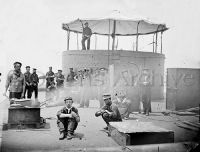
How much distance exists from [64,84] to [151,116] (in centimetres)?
242

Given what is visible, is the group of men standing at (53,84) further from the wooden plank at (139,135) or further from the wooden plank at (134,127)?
the wooden plank at (139,135)

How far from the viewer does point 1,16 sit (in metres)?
4.29

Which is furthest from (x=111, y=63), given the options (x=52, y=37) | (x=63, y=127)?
(x=63, y=127)

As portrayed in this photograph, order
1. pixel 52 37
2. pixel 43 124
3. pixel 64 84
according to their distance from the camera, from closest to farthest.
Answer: pixel 43 124
pixel 52 37
pixel 64 84

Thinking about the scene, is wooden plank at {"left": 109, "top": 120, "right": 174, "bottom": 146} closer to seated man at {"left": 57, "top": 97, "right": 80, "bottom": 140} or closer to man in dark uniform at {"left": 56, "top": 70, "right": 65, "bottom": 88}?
seated man at {"left": 57, "top": 97, "right": 80, "bottom": 140}

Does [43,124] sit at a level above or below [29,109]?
below

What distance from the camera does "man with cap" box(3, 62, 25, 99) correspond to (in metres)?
5.05

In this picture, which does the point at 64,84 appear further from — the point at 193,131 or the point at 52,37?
the point at 193,131

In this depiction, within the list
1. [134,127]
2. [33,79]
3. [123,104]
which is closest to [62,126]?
[134,127]

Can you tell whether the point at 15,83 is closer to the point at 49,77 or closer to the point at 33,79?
the point at 33,79

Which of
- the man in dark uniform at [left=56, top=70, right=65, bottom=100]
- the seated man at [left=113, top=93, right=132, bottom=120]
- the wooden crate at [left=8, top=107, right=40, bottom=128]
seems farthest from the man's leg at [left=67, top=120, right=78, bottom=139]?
the man in dark uniform at [left=56, top=70, right=65, bottom=100]

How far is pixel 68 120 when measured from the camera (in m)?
4.29

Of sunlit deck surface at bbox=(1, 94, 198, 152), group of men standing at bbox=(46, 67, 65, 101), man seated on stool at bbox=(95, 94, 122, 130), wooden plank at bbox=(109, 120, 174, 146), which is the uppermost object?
group of men standing at bbox=(46, 67, 65, 101)

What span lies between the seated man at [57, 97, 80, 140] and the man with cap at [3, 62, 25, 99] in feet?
4.57
